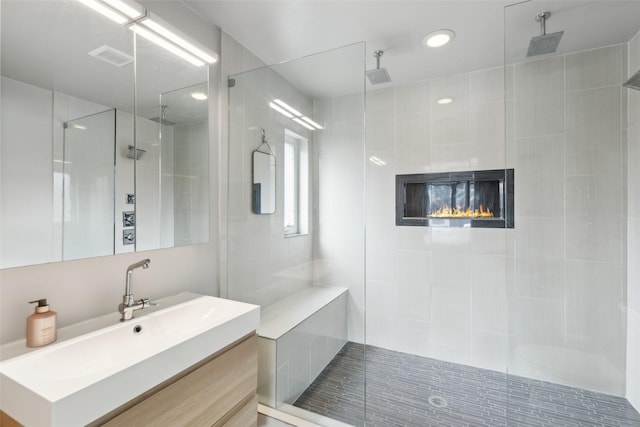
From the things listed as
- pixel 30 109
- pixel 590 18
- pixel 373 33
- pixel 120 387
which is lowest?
pixel 120 387

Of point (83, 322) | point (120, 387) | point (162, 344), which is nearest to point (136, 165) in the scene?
point (83, 322)

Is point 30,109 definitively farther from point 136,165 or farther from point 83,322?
point 83,322

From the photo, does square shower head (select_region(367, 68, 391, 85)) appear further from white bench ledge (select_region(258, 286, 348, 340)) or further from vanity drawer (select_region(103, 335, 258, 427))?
vanity drawer (select_region(103, 335, 258, 427))

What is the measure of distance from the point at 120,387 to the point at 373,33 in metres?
2.30

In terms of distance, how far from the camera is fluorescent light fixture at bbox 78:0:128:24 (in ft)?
4.16

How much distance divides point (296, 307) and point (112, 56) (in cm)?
175

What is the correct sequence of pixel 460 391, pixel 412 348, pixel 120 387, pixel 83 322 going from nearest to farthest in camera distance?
pixel 120 387 < pixel 83 322 < pixel 460 391 < pixel 412 348

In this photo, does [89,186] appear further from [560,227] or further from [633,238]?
[633,238]

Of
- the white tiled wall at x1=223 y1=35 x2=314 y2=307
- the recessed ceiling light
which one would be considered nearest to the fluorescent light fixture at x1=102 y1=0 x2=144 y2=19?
the white tiled wall at x1=223 y1=35 x2=314 y2=307

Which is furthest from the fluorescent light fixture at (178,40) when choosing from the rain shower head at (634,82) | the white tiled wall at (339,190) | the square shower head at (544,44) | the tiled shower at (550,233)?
the rain shower head at (634,82)

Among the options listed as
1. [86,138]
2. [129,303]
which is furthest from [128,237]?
[86,138]

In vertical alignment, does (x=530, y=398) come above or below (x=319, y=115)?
below

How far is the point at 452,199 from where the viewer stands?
2.71 m

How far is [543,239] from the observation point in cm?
191
